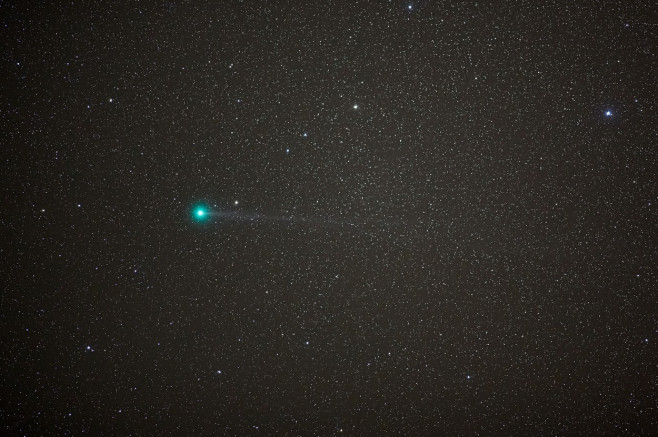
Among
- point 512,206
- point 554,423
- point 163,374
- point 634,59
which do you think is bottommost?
point 554,423

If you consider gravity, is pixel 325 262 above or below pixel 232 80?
below

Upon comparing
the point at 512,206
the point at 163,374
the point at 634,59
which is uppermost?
the point at 634,59

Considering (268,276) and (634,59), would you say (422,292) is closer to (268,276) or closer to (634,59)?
(268,276)

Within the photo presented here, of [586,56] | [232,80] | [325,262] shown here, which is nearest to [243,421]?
[325,262]

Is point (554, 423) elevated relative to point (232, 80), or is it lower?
lower

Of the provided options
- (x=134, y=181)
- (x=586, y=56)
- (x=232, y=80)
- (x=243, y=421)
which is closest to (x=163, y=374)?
(x=243, y=421)

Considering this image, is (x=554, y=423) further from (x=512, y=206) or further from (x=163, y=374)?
(x=163, y=374)
